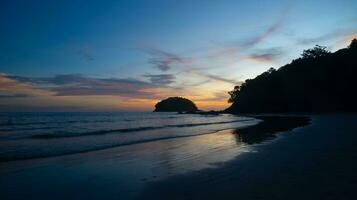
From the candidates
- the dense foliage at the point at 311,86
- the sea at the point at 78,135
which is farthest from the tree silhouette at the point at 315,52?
the sea at the point at 78,135

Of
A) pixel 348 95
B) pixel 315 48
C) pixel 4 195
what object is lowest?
pixel 4 195

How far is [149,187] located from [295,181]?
375 cm

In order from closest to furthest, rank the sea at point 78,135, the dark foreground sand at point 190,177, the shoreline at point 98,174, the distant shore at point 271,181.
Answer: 1. the distant shore at point 271,181
2. the dark foreground sand at point 190,177
3. the shoreline at point 98,174
4. the sea at point 78,135

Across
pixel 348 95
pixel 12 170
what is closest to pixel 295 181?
pixel 12 170

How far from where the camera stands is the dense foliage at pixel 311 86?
275 ft

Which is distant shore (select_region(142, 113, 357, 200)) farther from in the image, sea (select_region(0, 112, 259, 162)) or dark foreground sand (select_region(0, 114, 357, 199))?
sea (select_region(0, 112, 259, 162))

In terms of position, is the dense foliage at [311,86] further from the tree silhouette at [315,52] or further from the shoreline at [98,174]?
the shoreline at [98,174]

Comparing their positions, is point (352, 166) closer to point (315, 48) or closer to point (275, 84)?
point (275, 84)

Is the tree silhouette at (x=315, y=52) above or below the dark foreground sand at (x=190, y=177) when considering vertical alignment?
above

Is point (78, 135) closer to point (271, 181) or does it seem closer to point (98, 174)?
point (98, 174)

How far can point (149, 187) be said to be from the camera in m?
7.55

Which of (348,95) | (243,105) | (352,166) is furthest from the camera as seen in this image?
(243,105)

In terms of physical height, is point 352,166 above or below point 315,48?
below

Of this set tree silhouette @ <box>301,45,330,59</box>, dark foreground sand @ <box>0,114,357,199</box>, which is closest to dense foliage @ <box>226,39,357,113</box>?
tree silhouette @ <box>301,45,330,59</box>
